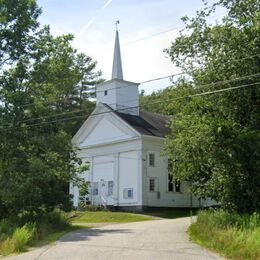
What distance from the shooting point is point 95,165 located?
44562 millimetres

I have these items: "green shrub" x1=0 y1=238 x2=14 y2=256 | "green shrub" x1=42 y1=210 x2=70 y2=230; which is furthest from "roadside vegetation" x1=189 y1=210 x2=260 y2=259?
"green shrub" x1=42 y1=210 x2=70 y2=230

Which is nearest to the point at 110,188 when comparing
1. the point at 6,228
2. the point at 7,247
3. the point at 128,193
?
the point at 128,193

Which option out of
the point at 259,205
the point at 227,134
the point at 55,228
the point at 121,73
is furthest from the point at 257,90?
the point at 121,73

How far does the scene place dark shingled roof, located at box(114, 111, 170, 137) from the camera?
41750 mm

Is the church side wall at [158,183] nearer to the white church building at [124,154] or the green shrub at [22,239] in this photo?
the white church building at [124,154]

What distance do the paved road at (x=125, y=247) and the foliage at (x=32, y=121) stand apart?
16.4 feet

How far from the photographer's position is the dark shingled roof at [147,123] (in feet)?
137

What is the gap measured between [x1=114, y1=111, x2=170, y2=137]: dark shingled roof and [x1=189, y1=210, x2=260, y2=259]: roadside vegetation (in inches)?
826

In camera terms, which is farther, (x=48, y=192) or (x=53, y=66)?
(x=53, y=66)

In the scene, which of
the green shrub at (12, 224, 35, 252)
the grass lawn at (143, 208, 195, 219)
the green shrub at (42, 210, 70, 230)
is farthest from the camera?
the grass lawn at (143, 208, 195, 219)

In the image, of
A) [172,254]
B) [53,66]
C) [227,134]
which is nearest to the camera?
[172,254]

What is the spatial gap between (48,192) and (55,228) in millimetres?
→ 2386

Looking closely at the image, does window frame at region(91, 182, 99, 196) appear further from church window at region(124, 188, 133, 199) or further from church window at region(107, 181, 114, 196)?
church window at region(124, 188, 133, 199)

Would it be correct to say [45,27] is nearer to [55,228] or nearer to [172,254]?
[55,228]
